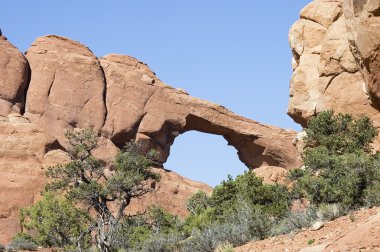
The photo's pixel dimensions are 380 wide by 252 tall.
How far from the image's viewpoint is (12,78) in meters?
49.8

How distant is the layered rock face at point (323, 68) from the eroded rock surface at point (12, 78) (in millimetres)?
22186

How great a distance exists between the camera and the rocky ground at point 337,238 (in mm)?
10406

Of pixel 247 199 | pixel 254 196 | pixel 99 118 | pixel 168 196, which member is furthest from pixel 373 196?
pixel 99 118

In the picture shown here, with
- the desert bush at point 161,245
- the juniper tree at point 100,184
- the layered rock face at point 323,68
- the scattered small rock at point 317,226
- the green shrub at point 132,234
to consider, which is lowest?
the scattered small rock at point 317,226

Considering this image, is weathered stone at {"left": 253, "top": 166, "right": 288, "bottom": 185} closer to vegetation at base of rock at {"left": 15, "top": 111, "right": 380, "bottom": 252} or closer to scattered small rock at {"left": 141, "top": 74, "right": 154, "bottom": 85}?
vegetation at base of rock at {"left": 15, "top": 111, "right": 380, "bottom": 252}

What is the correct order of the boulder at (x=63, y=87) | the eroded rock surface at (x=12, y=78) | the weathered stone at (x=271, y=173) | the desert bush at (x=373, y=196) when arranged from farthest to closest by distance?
the weathered stone at (x=271, y=173)
the boulder at (x=63, y=87)
the eroded rock surface at (x=12, y=78)
the desert bush at (x=373, y=196)

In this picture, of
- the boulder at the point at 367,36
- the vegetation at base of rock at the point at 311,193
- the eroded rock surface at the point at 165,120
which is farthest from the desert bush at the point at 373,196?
the eroded rock surface at the point at 165,120

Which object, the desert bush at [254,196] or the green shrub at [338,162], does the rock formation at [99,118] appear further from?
the green shrub at [338,162]

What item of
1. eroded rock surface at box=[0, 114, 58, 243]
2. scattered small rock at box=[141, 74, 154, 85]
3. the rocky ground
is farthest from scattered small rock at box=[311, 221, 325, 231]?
scattered small rock at box=[141, 74, 154, 85]

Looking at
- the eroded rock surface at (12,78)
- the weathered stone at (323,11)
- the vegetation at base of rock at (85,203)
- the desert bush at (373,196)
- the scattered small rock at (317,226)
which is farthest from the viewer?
the eroded rock surface at (12,78)

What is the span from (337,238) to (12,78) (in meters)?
42.1

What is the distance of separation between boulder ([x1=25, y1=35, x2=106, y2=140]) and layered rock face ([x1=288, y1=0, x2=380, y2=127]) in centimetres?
1895

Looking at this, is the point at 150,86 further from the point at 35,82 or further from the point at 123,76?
the point at 35,82

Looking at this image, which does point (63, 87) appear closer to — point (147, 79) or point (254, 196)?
point (147, 79)
